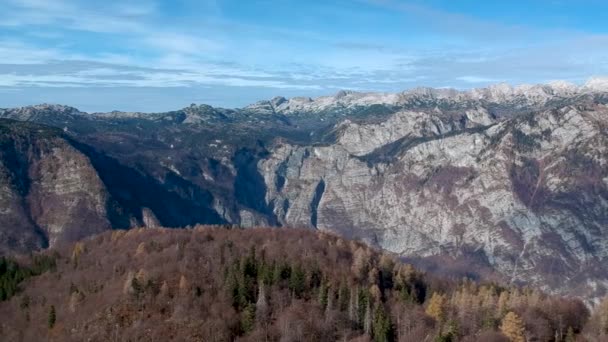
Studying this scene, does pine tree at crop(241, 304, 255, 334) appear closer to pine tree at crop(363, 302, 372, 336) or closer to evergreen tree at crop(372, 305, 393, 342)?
pine tree at crop(363, 302, 372, 336)

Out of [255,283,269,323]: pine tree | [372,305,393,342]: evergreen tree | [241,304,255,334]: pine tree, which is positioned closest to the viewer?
[372,305,393,342]: evergreen tree

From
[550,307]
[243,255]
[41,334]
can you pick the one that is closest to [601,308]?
[550,307]

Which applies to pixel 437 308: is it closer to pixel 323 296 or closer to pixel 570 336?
pixel 323 296

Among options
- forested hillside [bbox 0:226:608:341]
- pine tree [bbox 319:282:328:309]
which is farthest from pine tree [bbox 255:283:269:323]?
pine tree [bbox 319:282:328:309]

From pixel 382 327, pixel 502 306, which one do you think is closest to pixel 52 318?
pixel 382 327

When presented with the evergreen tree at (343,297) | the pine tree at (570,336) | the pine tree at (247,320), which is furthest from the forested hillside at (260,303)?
the pine tree at (570,336)

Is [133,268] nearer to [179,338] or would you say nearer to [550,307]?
[179,338]

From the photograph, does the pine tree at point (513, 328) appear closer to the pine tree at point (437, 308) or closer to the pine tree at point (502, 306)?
the pine tree at point (502, 306)
